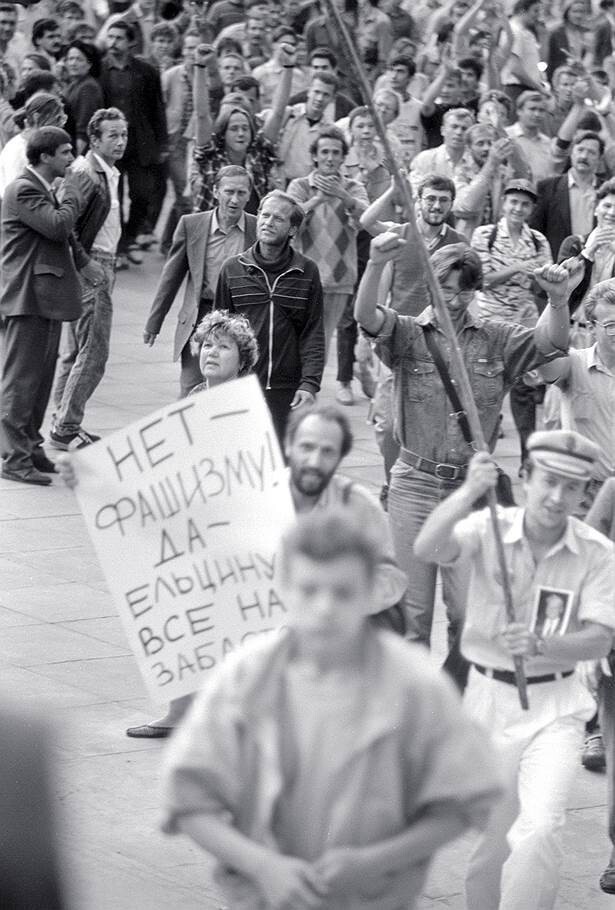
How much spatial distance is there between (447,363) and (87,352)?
17.0ft

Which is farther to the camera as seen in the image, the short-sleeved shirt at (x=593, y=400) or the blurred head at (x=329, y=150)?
the blurred head at (x=329, y=150)

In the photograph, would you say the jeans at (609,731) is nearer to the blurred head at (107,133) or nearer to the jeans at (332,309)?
the blurred head at (107,133)

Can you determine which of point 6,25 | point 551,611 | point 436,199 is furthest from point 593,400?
point 6,25

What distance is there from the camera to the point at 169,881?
236 inches

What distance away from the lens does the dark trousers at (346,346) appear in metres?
13.7

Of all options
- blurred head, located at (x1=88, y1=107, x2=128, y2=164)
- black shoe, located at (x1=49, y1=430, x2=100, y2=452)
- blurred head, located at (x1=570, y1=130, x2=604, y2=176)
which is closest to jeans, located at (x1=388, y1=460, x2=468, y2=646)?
black shoe, located at (x1=49, y1=430, x2=100, y2=452)

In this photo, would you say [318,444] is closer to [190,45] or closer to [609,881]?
[609,881]

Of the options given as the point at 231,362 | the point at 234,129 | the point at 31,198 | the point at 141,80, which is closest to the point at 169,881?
the point at 231,362

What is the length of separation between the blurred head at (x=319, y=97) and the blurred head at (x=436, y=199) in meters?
5.05

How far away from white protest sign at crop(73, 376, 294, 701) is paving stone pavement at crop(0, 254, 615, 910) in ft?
1.45

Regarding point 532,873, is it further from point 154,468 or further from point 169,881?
point 154,468

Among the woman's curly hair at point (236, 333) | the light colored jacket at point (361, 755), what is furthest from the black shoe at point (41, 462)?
the light colored jacket at point (361, 755)

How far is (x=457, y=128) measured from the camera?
14.2 meters

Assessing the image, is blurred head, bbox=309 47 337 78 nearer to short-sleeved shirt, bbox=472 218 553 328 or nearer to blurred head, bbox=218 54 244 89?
blurred head, bbox=218 54 244 89
